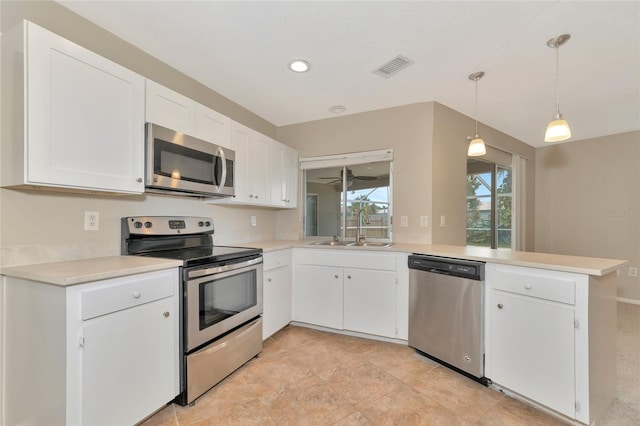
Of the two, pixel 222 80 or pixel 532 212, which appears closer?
pixel 222 80

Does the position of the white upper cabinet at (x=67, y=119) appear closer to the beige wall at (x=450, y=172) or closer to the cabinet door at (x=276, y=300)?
the cabinet door at (x=276, y=300)

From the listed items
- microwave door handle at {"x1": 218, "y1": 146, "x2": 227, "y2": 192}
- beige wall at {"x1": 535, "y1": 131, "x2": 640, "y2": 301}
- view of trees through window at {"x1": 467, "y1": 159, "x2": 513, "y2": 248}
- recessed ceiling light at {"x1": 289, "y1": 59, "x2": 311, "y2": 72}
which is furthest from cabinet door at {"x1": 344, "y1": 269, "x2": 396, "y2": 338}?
beige wall at {"x1": 535, "y1": 131, "x2": 640, "y2": 301}

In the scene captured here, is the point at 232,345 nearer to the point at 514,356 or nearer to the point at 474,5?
the point at 514,356

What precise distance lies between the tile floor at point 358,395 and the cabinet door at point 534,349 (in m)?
0.16

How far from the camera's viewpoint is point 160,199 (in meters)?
2.28

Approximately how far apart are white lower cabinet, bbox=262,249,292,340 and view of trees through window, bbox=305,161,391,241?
33.8 inches

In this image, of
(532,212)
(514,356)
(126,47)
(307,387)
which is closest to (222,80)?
(126,47)

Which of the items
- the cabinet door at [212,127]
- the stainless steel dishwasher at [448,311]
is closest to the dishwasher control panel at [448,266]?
the stainless steel dishwasher at [448,311]

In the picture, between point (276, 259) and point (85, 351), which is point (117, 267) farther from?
point (276, 259)

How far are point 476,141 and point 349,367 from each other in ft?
7.53

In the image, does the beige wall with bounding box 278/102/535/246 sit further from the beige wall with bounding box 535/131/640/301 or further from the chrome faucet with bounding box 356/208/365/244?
the beige wall with bounding box 535/131/640/301

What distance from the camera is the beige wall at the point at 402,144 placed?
310 cm

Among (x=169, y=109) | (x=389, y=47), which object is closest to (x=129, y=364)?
(x=169, y=109)

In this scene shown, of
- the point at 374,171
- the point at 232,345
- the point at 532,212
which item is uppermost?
the point at 374,171
